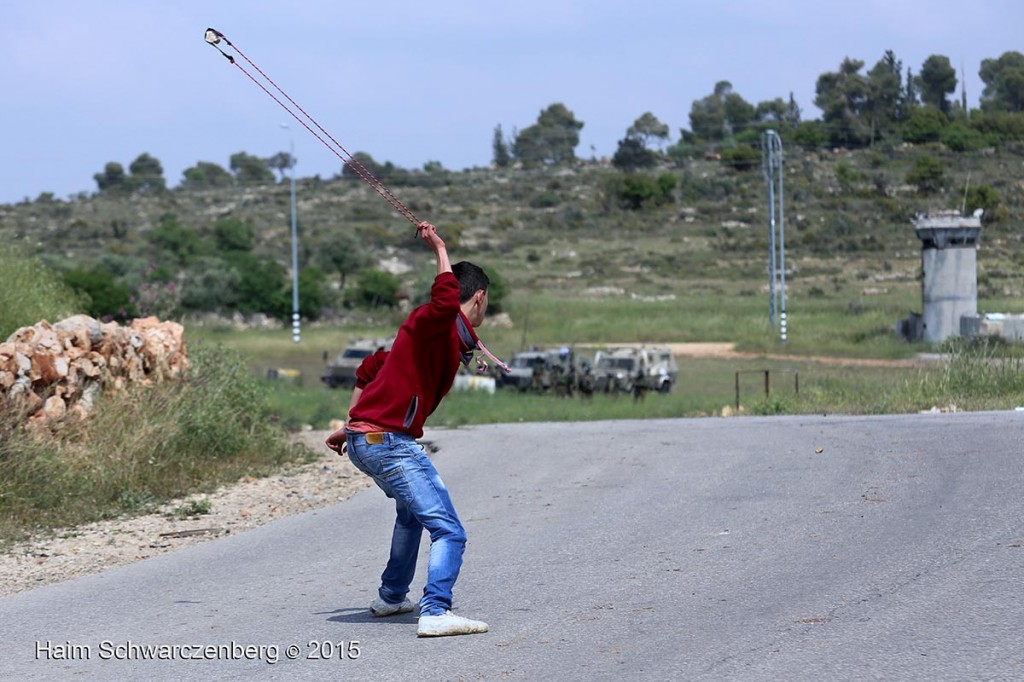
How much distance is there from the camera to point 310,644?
22.8ft

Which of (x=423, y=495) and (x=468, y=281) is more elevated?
(x=468, y=281)

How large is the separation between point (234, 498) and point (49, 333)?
10.4 ft

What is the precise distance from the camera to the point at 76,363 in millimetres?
15805

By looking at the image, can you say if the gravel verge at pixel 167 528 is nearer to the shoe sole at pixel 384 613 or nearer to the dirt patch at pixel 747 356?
the shoe sole at pixel 384 613

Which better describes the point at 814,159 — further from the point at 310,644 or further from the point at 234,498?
the point at 310,644

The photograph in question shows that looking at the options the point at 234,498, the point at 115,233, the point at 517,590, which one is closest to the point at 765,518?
the point at 517,590

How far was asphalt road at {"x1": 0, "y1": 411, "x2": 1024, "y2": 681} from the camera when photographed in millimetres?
6340

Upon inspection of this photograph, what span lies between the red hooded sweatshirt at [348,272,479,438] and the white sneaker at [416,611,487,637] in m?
0.93

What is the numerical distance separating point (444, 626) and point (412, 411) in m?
1.10

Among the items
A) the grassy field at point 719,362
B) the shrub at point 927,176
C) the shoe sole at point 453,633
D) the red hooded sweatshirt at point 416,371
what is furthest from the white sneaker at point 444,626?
the shrub at point 927,176

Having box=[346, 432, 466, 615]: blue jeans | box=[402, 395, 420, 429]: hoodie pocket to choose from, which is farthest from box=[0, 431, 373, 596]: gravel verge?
box=[402, 395, 420, 429]: hoodie pocket

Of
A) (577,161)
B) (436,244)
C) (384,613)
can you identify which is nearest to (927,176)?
(577,161)

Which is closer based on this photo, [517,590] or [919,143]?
[517,590]

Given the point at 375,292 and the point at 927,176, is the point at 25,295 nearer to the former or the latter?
the point at 375,292
